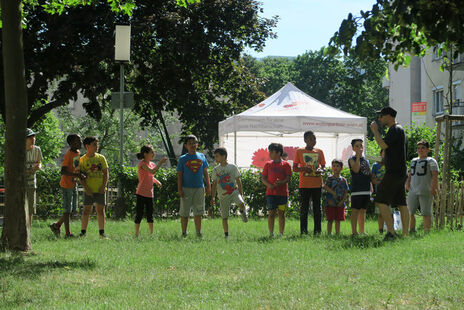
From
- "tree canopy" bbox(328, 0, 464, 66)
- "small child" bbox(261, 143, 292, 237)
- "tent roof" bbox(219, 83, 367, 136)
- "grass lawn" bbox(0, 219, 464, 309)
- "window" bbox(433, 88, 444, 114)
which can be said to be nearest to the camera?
"tree canopy" bbox(328, 0, 464, 66)

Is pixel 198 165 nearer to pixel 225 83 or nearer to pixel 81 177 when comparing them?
pixel 81 177

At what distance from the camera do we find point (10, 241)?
27.5 feet

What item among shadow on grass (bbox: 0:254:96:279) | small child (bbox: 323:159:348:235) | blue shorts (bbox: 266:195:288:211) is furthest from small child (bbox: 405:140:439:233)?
shadow on grass (bbox: 0:254:96:279)

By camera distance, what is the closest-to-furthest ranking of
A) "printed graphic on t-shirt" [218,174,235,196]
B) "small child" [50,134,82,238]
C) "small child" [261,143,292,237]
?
"small child" [261,143,292,237]
"small child" [50,134,82,238]
"printed graphic on t-shirt" [218,174,235,196]

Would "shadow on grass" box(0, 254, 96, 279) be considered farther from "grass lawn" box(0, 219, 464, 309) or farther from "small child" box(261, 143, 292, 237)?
"small child" box(261, 143, 292, 237)

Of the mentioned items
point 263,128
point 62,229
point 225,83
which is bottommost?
point 62,229

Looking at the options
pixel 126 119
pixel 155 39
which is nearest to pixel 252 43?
pixel 155 39

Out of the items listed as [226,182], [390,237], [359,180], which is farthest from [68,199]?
[390,237]

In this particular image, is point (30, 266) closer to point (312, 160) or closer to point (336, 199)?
point (312, 160)

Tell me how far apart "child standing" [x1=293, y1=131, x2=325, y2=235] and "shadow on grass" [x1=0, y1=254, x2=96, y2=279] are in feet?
14.3

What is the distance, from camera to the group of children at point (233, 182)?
35.6 feet

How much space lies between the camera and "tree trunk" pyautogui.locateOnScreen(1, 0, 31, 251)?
8.38 m

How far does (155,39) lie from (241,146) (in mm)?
5152

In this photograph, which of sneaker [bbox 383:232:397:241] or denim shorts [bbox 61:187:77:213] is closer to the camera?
sneaker [bbox 383:232:397:241]
